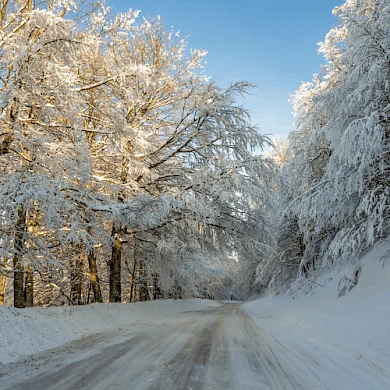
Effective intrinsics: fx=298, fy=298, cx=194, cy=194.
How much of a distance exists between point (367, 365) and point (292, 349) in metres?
1.32

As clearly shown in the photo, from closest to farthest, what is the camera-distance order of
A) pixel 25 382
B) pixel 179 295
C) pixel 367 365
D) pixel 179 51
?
pixel 25 382, pixel 367 365, pixel 179 51, pixel 179 295

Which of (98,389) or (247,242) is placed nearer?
(98,389)

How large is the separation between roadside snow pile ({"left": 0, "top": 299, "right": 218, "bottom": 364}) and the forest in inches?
36.2

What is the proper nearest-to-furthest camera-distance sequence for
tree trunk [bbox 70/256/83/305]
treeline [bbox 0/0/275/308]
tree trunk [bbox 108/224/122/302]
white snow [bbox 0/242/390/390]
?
white snow [bbox 0/242/390/390], treeline [bbox 0/0/275/308], tree trunk [bbox 108/224/122/302], tree trunk [bbox 70/256/83/305]

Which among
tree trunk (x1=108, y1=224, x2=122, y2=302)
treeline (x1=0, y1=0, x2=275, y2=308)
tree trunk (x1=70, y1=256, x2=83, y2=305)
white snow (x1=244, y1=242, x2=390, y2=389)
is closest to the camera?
white snow (x1=244, y1=242, x2=390, y2=389)

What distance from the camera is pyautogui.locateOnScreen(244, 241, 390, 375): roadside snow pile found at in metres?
4.89

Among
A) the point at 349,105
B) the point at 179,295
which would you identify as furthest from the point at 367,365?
the point at 179,295

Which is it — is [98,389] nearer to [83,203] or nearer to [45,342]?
[45,342]

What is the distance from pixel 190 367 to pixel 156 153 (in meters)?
8.26

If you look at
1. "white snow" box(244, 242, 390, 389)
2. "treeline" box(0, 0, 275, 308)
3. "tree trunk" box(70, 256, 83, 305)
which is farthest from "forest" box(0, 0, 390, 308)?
"tree trunk" box(70, 256, 83, 305)

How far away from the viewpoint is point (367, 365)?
439cm

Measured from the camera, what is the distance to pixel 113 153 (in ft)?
33.4

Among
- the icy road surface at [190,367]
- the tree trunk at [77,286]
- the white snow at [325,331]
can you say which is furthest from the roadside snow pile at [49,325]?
the tree trunk at [77,286]

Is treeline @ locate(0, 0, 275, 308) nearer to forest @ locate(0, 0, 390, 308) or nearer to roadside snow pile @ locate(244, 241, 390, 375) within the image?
forest @ locate(0, 0, 390, 308)
